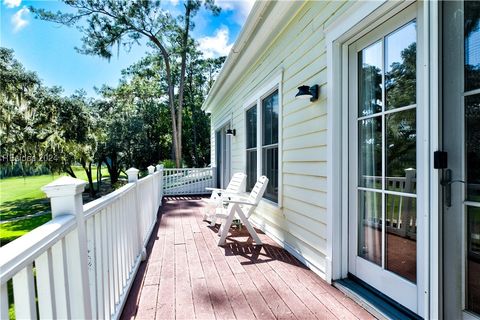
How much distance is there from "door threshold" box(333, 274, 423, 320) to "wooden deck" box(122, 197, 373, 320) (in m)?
0.05

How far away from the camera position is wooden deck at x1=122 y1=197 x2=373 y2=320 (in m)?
2.07

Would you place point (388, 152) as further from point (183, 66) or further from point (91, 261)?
point (183, 66)

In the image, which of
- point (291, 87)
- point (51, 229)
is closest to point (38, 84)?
point (291, 87)

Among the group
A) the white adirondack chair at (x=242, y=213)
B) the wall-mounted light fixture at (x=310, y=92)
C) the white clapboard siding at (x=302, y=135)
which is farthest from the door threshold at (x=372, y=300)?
the wall-mounted light fixture at (x=310, y=92)

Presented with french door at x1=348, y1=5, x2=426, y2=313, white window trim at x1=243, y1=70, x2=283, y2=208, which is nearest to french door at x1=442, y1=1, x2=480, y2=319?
french door at x1=348, y1=5, x2=426, y2=313

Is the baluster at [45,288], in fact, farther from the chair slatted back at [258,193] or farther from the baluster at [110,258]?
the chair slatted back at [258,193]

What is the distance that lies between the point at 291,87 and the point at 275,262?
2087mm

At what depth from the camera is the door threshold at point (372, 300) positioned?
74.2 inches

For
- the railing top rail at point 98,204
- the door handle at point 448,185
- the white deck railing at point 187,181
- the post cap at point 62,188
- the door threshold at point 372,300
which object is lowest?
the door threshold at point 372,300

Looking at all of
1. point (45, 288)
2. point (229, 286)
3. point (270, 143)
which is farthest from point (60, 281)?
point (270, 143)

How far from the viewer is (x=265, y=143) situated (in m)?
4.50

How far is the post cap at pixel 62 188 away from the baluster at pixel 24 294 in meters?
0.36

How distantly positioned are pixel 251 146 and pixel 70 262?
167 inches

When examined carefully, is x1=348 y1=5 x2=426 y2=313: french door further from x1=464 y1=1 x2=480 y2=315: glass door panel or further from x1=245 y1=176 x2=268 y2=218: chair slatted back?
x1=245 y1=176 x2=268 y2=218: chair slatted back
